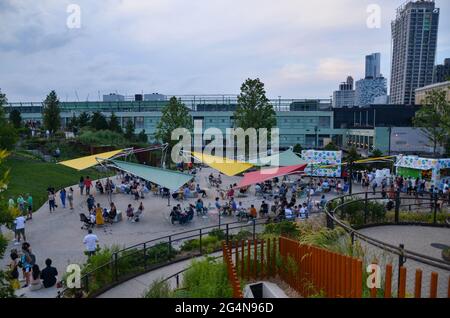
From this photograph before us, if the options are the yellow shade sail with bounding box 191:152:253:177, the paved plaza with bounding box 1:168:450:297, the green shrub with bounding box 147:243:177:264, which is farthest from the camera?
the yellow shade sail with bounding box 191:152:253:177

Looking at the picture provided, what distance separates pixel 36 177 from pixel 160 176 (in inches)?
519

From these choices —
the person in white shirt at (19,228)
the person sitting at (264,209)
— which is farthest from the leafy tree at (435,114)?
the person in white shirt at (19,228)

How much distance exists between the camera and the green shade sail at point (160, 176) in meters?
17.8

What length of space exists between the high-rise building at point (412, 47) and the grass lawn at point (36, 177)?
8708 centimetres

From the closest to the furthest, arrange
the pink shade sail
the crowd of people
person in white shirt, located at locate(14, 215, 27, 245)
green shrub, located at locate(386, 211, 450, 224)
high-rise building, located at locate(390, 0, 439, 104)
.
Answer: the crowd of people
green shrub, located at locate(386, 211, 450, 224)
person in white shirt, located at locate(14, 215, 27, 245)
the pink shade sail
high-rise building, located at locate(390, 0, 439, 104)

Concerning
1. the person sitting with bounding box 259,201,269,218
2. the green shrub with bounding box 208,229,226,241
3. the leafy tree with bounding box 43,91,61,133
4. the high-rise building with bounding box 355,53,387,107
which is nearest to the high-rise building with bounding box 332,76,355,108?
the high-rise building with bounding box 355,53,387,107

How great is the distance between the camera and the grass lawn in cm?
2166

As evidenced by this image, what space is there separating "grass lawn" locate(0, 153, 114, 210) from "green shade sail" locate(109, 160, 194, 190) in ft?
19.0

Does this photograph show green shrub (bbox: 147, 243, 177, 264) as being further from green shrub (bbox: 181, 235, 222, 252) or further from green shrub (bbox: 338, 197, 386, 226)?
green shrub (bbox: 338, 197, 386, 226)

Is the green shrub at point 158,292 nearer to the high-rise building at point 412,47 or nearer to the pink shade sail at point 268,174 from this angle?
the pink shade sail at point 268,174

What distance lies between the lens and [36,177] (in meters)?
26.3

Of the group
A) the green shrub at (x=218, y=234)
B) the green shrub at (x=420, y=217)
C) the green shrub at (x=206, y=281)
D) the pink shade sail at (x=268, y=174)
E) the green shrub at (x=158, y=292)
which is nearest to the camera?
the green shrub at (x=206, y=281)
